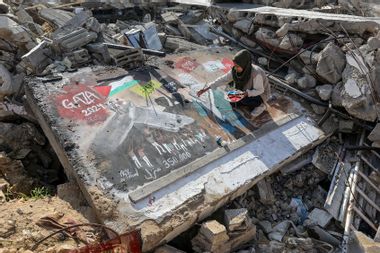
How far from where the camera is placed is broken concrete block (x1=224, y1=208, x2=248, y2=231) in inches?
188

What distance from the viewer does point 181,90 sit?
22.5ft

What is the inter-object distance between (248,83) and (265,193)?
1955 millimetres

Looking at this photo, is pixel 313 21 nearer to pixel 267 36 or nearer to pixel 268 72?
pixel 267 36

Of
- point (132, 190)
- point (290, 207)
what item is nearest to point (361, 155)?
point (290, 207)

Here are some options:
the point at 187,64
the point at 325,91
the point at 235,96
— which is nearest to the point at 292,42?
the point at 325,91

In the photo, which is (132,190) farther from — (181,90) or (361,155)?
(361,155)

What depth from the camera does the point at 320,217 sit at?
5.53m

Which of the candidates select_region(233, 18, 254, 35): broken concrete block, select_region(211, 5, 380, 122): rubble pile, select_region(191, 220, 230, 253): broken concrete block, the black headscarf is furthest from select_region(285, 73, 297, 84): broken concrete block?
select_region(191, 220, 230, 253): broken concrete block

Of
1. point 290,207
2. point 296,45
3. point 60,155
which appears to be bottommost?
point 290,207

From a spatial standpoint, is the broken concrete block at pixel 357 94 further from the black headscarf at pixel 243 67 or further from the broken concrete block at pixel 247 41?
the broken concrete block at pixel 247 41

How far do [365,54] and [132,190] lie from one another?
4827 millimetres

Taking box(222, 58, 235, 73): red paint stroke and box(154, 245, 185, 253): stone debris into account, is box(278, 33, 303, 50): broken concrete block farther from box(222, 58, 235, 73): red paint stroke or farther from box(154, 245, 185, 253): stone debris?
box(154, 245, 185, 253): stone debris

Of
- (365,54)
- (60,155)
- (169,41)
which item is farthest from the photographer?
(169,41)

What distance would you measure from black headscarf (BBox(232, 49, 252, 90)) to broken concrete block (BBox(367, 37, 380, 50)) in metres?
2.22
